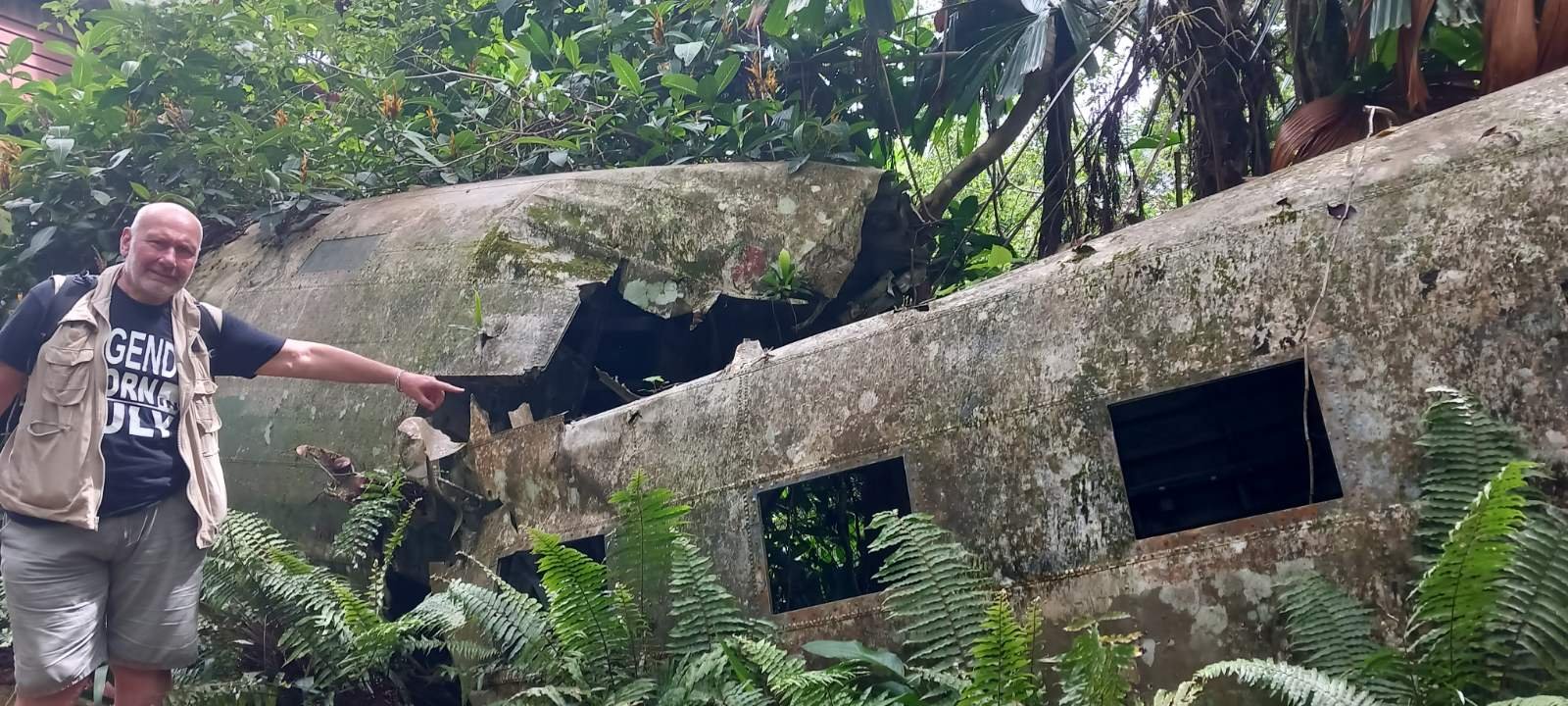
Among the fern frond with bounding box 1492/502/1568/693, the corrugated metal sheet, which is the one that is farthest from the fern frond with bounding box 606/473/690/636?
the corrugated metal sheet

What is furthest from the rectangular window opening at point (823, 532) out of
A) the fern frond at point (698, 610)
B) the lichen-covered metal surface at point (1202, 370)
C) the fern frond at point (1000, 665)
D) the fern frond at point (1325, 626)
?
the fern frond at point (1325, 626)

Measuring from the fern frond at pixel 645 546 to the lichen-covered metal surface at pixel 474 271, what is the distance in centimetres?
149

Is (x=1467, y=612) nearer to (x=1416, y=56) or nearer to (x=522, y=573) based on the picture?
(x=1416, y=56)

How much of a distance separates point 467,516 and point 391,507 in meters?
0.38

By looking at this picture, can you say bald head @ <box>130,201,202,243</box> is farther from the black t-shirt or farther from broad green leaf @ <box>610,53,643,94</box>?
broad green leaf @ <box>610,53,643,94</box>

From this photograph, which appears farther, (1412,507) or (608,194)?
(608,194)

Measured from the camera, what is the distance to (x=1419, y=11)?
417 centimetres

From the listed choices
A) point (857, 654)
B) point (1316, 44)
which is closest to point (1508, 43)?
point (1316, 44)

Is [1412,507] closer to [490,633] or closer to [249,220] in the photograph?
[490,633]

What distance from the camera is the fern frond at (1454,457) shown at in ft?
9.09

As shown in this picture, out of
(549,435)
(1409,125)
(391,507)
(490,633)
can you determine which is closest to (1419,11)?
(1409,125)

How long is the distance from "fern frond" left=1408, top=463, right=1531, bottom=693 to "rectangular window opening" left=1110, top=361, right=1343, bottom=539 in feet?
2.45

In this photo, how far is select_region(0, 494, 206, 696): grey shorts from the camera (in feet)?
11.5

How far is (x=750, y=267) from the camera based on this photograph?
629cm
